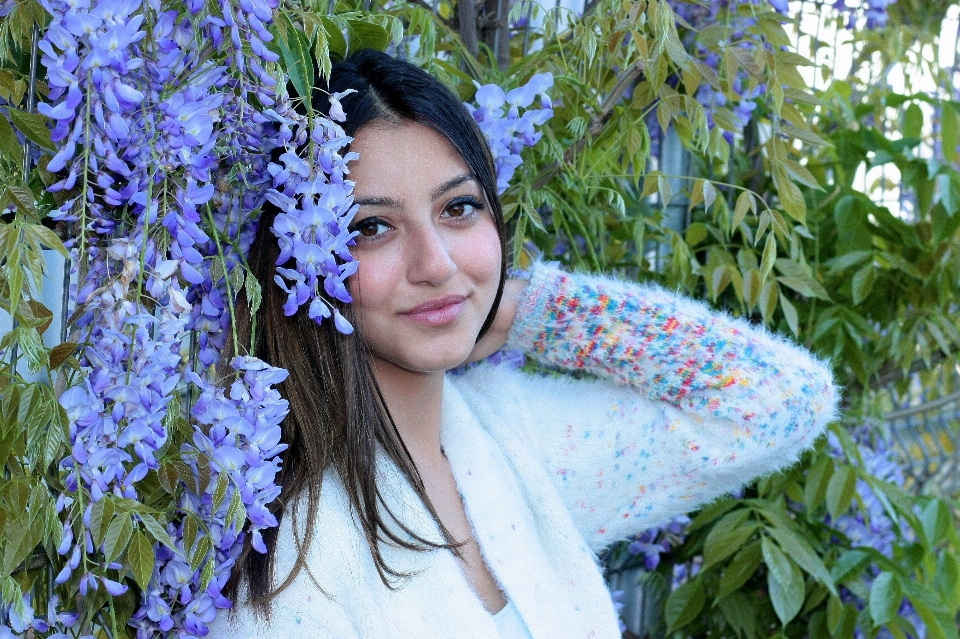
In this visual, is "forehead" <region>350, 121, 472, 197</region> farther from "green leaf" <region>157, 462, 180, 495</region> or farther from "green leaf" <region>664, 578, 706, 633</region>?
"green leaf" <region>664, 578, 706, 633</region>

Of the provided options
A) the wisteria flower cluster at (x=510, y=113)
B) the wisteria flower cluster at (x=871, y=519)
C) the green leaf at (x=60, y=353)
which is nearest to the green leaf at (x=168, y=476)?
the green leaf at (x=60, y=353)

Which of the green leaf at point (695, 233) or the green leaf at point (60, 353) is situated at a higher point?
the green leaf at point (60, 353)

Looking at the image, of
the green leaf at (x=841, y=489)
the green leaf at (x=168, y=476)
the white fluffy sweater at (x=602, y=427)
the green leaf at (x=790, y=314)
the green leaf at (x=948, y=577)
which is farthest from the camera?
the green leaf at (x=948, y=577)

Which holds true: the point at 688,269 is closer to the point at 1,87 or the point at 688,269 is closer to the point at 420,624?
the point at 420,624

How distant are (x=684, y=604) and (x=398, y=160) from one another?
36.9 inches

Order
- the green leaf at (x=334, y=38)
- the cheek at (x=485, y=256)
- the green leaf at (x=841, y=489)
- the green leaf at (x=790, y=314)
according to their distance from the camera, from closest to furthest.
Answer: the green leaf at (x=334, y=38), the cheek at (x=485, y=256), the green leaf at (x=790, y=314), the green leaf at (x=841, y=489)

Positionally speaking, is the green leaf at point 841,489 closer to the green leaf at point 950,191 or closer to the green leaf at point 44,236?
the green leaf at point 950,191

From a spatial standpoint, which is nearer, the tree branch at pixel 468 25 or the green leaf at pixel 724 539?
the tree branch at pixel 468 25

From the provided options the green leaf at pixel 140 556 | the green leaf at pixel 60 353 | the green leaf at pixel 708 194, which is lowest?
the green leaf at pixel 140 556

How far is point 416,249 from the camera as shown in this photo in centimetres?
103

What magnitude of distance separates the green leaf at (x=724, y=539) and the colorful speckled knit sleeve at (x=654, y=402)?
8.1 inches

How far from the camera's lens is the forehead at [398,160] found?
1.03 m

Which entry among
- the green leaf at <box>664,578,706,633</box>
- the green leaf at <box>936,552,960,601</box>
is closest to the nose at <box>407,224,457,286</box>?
the green leaf at <box>664,578,706,633</box>

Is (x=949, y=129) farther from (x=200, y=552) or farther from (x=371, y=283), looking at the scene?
(x=200, y=552)
